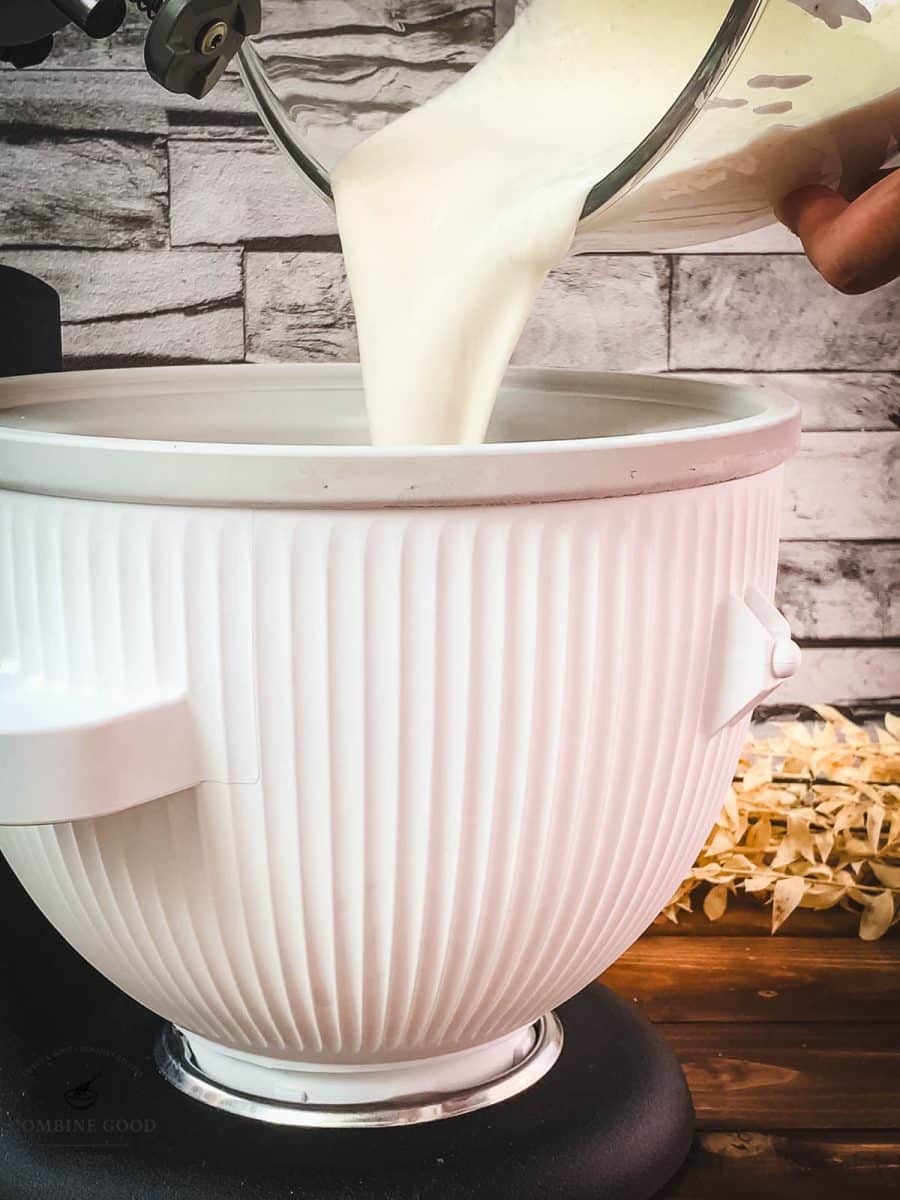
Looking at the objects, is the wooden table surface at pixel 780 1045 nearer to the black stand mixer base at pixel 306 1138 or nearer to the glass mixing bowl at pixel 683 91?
the black stand mixer base at pixel 306 1138

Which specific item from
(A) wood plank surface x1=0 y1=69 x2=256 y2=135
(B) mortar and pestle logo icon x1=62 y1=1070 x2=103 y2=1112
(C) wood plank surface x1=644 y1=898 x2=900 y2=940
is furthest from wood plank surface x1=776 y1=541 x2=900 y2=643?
(B) mortar and pestle logo icon x1=62 y1=1070 x2=103 y2=1112

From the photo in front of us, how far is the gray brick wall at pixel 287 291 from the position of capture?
1041 mm

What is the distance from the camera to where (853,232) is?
1.88 ft

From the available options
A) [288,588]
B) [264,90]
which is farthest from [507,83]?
[288,588]

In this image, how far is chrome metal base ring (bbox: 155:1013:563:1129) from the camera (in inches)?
26.3

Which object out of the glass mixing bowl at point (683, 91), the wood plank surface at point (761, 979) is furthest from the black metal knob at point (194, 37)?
the wood plank surface at point (761, 979)

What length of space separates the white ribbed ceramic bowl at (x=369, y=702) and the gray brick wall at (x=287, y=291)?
1.61ft

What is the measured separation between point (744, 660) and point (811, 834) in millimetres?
426

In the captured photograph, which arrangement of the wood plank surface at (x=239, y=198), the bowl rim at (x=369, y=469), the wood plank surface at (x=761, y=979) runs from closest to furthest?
the bowl rim at (x=369, y=469) < the wood plank surface at (x=761, y=979) < the wood plank surface at (x=239, y=198)

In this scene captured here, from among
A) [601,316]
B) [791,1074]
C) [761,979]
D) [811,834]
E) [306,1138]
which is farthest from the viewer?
[601,316]

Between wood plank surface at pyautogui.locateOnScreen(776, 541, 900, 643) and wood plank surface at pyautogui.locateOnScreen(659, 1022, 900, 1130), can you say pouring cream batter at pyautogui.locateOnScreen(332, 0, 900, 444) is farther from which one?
wood plank surface at pyautogui.locateOnScreen(776, 541, 900, 643)

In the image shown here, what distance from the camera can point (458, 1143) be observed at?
Result: 0.66m

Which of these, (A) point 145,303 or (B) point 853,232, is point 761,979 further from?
(A) point 145,303

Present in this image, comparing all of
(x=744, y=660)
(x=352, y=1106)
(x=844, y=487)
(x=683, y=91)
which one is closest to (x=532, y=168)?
(x=683, y=91)
